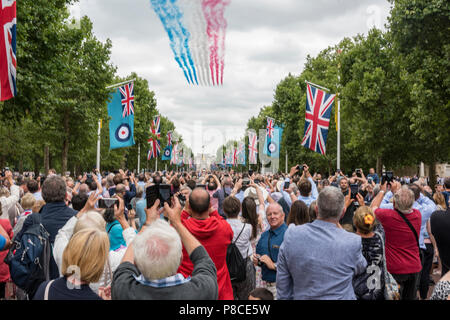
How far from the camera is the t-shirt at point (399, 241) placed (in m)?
5.38

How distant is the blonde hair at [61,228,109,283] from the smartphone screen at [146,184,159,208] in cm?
49

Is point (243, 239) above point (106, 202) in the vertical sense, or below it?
below

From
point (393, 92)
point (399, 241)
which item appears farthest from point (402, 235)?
point (393, 92)

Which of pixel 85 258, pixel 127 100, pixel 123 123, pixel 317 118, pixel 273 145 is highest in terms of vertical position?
pixel 127 100

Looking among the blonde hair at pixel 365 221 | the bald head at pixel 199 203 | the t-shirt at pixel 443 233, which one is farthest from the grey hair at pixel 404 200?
the bald head at pixel 199 203

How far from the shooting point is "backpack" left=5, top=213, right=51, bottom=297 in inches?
155

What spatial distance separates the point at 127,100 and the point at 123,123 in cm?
173

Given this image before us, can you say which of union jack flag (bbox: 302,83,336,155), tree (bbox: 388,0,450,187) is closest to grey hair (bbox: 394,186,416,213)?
tree (bbox: 388,0,450,187)

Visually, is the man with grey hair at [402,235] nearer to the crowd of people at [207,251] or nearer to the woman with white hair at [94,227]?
the crowd of people at [207,251]

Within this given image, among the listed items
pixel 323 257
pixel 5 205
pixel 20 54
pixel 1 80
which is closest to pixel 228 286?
pixel 323 257

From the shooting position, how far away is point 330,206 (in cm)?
353

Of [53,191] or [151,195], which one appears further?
[53,191]

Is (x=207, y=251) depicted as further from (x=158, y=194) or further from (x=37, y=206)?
(x=37, y=206)

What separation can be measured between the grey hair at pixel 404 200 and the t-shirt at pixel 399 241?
92mm
